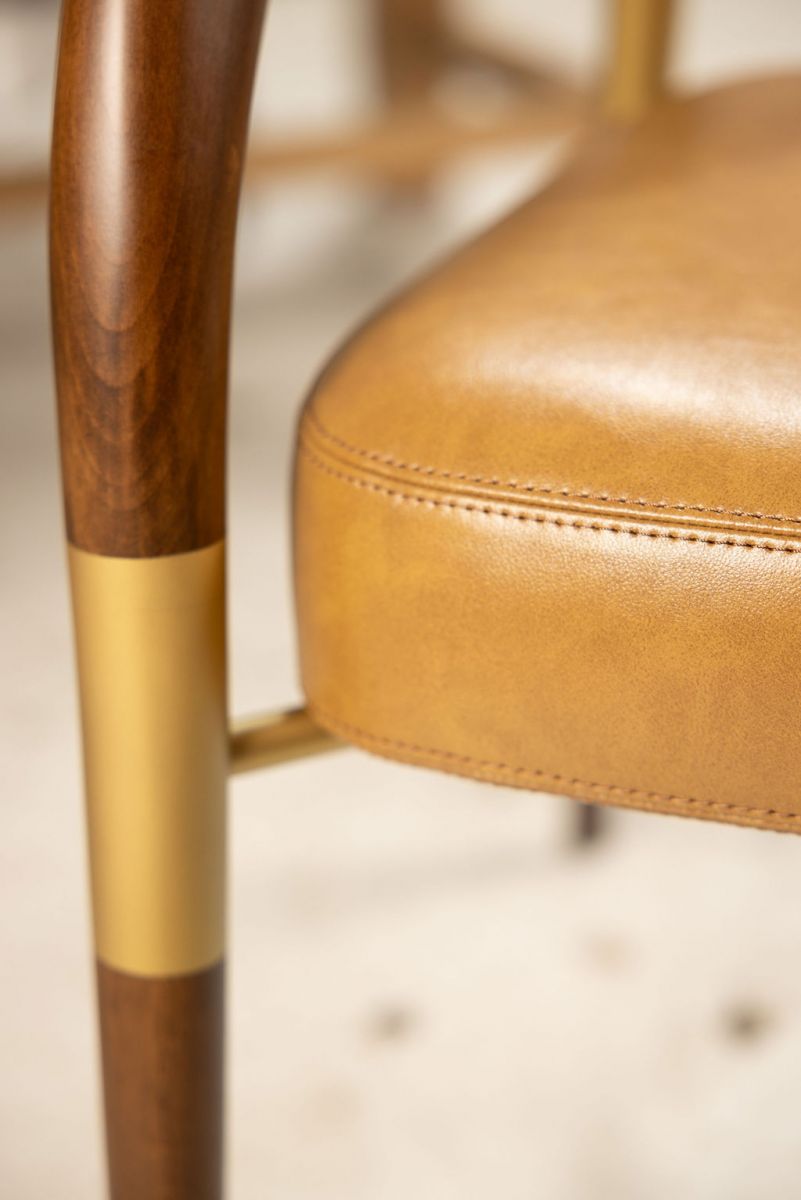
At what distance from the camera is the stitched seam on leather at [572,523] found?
42 centimetres

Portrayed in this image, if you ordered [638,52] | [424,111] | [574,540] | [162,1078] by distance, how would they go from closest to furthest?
[574,540]
[162,1078]
[638,52]
[424,111]

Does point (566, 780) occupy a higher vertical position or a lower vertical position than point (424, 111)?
lower

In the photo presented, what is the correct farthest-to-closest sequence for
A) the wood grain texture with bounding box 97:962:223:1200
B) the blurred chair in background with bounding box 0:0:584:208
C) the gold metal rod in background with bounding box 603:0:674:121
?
1. the blurred chair in background with bounding box 0:0:584:208
2. the gold metal rod in background with bounding box 603:0:674:121
3. the wood grain texture with bounding box 97:962:223:1200

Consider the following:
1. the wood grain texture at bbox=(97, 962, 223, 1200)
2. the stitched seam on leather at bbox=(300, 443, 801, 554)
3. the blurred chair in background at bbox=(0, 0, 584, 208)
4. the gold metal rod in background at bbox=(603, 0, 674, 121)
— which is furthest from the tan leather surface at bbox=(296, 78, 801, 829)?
the blurred chair in background at bbox=(0, 0, 584, 208)

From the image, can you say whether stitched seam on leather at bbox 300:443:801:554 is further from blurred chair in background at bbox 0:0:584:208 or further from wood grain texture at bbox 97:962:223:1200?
blurred chair in background at bbox 0:0:584:208

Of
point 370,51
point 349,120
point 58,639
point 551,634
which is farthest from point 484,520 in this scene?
point 370,51

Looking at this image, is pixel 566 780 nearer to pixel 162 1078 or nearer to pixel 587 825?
pixel 162 1078

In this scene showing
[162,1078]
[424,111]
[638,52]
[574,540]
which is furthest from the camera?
[424,111]

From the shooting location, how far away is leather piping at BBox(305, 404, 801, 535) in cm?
42

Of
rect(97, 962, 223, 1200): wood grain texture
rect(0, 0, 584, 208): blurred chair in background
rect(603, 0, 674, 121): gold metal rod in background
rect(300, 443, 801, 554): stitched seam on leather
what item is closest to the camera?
rect(300, 443, 801, 554): stitched seam on leather

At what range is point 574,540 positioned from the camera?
0.43 meters

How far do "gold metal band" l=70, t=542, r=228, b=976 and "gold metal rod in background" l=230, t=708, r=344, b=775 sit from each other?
1cm

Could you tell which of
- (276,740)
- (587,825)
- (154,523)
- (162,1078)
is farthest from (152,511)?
(587,825)

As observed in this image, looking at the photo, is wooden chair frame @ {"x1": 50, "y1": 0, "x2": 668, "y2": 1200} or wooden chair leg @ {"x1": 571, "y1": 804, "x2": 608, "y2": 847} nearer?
wooden chair frame @ {"x1": 50, "y1": 0, "x2": 668, "y2": 1200}
